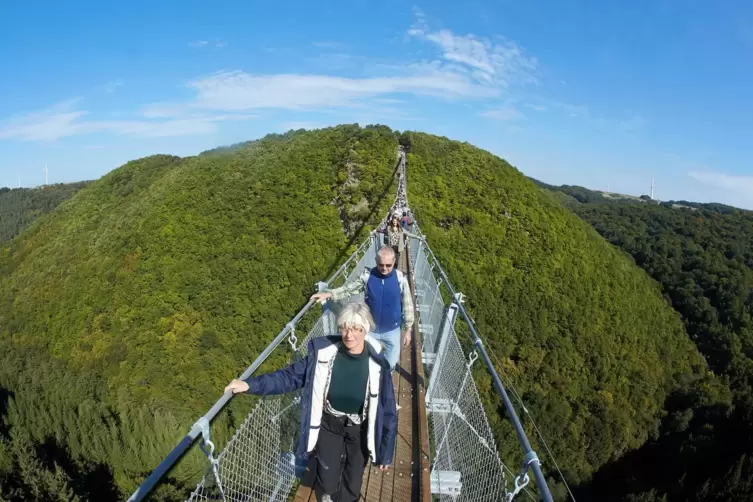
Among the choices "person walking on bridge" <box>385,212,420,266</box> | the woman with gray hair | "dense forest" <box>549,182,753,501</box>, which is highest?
"person walking on bridge" <box>385,212,420,266</box>

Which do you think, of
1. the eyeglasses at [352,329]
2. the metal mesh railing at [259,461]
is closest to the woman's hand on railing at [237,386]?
the metal mesh railing at [259,461]

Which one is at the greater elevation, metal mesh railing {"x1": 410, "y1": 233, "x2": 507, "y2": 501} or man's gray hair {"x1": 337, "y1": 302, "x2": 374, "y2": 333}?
man's gray hair {"x1": 337, "y1": 302, "x2": 374, "y2": 333}

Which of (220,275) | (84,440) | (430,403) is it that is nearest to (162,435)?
(84,440)

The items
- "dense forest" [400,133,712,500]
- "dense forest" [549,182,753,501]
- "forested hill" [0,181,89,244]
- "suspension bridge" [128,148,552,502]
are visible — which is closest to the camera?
"suspension bridge" [128,148,552,502]

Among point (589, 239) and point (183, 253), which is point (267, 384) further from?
point (589, 239)

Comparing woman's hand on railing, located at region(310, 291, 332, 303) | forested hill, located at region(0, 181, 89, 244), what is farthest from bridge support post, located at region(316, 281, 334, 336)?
forested hill, located at region(0, 181, 89, 244)

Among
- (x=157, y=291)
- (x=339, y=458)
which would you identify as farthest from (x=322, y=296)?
(x=157, y=291)

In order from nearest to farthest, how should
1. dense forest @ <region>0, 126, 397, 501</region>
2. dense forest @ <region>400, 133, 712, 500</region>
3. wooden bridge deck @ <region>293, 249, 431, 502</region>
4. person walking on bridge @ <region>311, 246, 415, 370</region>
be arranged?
wooden bridge deck @ <region>293, 249, 431, 502</region>, person walking on bridge @ <region>311, 246, 415, 370</region>, dense forest @ <region>0, 126, 397, 501</region>, dense forest @ <region>400, 133, 712, 500</region>

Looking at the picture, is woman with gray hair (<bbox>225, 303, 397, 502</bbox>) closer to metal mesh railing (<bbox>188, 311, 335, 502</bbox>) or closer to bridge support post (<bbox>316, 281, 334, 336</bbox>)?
metal mesh railing (<bbox>188, 311, 335, 502</bbox>)
